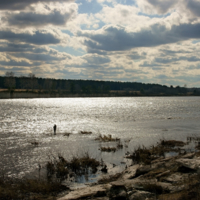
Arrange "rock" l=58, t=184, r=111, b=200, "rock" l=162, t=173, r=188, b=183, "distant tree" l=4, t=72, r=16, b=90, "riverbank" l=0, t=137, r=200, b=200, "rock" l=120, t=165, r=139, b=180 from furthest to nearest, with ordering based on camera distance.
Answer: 1. "distant tree" l=4, t=72, r=16, b=90
2. "rock" l=120, t=165, r=139, b=180
3. "rock" l=162, t=173, r=188, b=183
4. "rock" l=58, t=184, r=111, b=200
5. "riverbank" l=0, t=137, r=200, b=200

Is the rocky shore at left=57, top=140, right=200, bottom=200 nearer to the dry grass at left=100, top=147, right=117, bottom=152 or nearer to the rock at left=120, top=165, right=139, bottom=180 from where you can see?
the rock at left=120, top=165, right=139, bottom=180

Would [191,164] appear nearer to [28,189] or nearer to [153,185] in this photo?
[153,185]

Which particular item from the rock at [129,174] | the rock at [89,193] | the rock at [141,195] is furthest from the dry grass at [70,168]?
the rock at [141,195]

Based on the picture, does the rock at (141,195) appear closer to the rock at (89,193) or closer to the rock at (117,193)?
the rock at (117,193)

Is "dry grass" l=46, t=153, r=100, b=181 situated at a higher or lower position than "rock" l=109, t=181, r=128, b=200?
lower

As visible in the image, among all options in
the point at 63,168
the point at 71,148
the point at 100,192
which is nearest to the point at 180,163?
the point at 100,192

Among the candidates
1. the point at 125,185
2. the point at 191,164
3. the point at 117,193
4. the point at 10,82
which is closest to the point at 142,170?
the point at 125,185

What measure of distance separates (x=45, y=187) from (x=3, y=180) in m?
3.01

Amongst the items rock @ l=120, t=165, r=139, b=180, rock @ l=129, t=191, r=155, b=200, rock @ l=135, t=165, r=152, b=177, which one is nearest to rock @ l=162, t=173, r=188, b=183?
rock @ l=135, t=165, r=152, b=177

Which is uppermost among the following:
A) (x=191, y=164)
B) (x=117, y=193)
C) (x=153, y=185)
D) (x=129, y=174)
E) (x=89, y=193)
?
(x=191, y=164)

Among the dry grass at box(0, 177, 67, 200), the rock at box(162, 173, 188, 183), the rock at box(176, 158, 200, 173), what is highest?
the rock at box(176, 158, 200, 173)

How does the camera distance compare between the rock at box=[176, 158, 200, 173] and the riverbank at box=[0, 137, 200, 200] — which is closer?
the riverbank at box=[0, 137, 200, 200]

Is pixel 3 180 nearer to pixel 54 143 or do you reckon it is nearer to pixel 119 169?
pixel 119 169

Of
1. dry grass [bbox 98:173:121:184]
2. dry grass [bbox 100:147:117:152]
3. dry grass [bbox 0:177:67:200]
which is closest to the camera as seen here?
dry grass [bbox 0:177:67:200]
